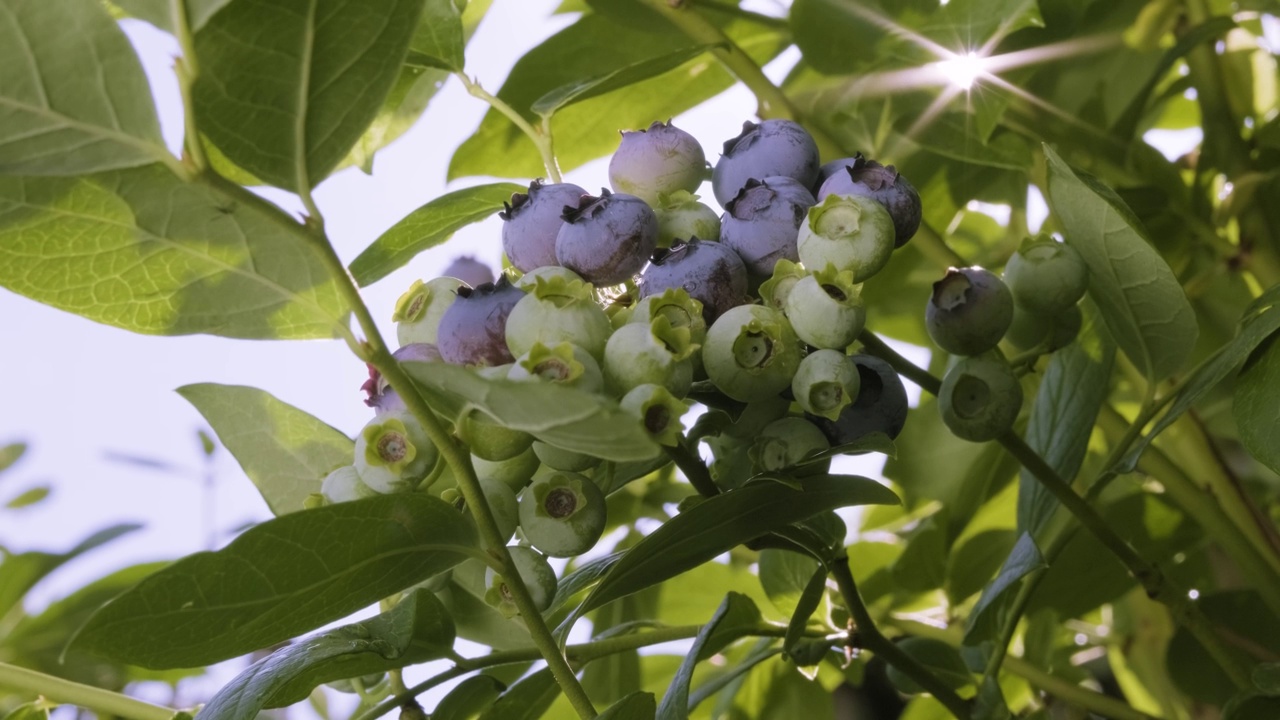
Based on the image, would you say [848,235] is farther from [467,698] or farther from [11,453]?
[11,453]

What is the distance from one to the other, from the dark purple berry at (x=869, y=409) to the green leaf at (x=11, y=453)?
190cm

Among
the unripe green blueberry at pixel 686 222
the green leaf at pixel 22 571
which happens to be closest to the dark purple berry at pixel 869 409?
the unripe green blueberry at pixel 686 222

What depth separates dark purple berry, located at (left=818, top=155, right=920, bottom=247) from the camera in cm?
67

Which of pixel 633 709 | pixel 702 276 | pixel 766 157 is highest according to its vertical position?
pixel 766 157

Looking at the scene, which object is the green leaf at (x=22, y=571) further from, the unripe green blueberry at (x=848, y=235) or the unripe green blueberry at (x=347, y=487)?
the unripe green blueberry at (x=848, y=235)

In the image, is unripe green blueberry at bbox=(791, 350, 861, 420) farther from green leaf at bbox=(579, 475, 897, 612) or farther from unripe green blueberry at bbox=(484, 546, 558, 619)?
unripe green blueberry at bbox=(484, 546, 558, 619)

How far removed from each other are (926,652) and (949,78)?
0.51 m

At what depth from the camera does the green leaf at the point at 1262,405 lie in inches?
25.7

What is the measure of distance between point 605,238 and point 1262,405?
1.29 ft

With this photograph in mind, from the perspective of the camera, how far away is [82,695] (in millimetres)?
821

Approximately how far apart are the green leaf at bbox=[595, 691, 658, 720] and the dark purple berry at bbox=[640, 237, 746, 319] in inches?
7.7

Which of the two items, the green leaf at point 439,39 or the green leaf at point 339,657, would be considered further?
the green leaf at point 439,39

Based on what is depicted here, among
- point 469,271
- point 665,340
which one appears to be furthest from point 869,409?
point 469,271

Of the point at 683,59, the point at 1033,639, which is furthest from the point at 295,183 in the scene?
the point at 1033,639
